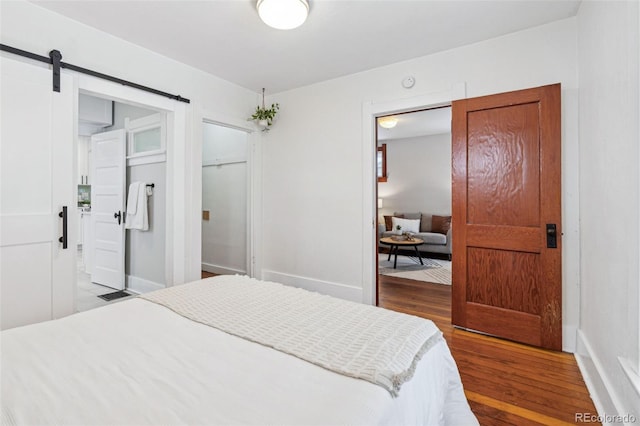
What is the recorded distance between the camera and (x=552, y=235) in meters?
2.36

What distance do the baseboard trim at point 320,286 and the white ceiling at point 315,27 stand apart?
2.38 metres

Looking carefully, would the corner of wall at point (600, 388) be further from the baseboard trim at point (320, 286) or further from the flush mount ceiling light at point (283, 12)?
the flush mount ceiling light at point (283, 12)

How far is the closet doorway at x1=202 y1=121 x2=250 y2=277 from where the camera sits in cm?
460

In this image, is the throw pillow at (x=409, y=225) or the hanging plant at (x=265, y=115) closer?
the hanging plant at (x=265, y=115)

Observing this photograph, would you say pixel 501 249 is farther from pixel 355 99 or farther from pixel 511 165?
pixel 355 99

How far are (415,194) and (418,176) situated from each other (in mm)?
420

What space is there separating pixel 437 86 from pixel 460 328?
2261 millimetres

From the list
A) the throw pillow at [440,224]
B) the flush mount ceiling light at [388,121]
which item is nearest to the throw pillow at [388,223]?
the throw pillow at [440,224]

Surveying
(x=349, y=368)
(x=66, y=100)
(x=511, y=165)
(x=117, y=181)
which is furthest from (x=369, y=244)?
(x=117, y=181)

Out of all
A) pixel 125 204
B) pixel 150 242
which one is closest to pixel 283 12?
pixel 150 242

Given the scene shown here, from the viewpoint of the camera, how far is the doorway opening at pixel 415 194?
5512 millimetres

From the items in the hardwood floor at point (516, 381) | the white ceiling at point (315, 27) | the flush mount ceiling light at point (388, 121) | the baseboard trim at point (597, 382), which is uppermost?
the flush mount ceiling light at point (388, 121)

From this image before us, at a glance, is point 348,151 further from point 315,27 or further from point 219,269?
point 219,269

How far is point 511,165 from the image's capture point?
253 centimetres
